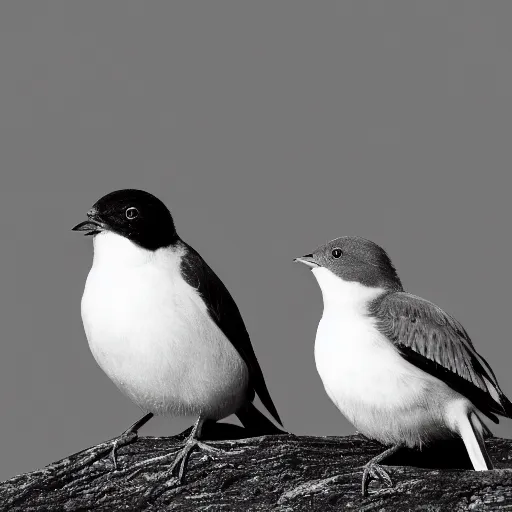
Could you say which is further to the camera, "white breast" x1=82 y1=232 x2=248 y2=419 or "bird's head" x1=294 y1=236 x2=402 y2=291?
"white breast" x1=82 y1=232 x2=248 y2=419

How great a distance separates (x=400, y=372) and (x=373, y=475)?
2.39 ft

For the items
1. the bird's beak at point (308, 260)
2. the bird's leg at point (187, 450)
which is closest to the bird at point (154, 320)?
the bird's leg at point (187, 450)

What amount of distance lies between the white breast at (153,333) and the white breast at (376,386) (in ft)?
3.29

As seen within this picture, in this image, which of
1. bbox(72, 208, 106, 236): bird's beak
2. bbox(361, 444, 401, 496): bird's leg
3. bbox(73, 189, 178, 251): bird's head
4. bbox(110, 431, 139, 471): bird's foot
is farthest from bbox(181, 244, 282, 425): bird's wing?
bbox(361, 444, 401, 496): bird's leg

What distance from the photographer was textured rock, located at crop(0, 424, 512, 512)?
7957 mm

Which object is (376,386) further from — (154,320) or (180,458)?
(154,320)

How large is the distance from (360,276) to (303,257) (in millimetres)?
450

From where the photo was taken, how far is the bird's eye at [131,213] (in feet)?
28.6

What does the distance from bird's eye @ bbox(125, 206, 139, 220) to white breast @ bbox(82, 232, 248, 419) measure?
17 centimetres

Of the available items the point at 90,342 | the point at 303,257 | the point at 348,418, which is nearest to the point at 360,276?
the point at 303,257

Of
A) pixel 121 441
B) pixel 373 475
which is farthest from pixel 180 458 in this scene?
pixel 373 475

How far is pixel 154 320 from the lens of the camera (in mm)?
8648

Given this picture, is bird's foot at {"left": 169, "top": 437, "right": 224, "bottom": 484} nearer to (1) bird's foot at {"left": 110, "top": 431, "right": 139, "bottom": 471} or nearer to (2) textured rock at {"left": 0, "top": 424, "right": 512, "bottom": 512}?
(2) textured rock at {"left": 0, "top": 424, "right": 512, "bottom": 512}

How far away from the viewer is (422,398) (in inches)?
316
